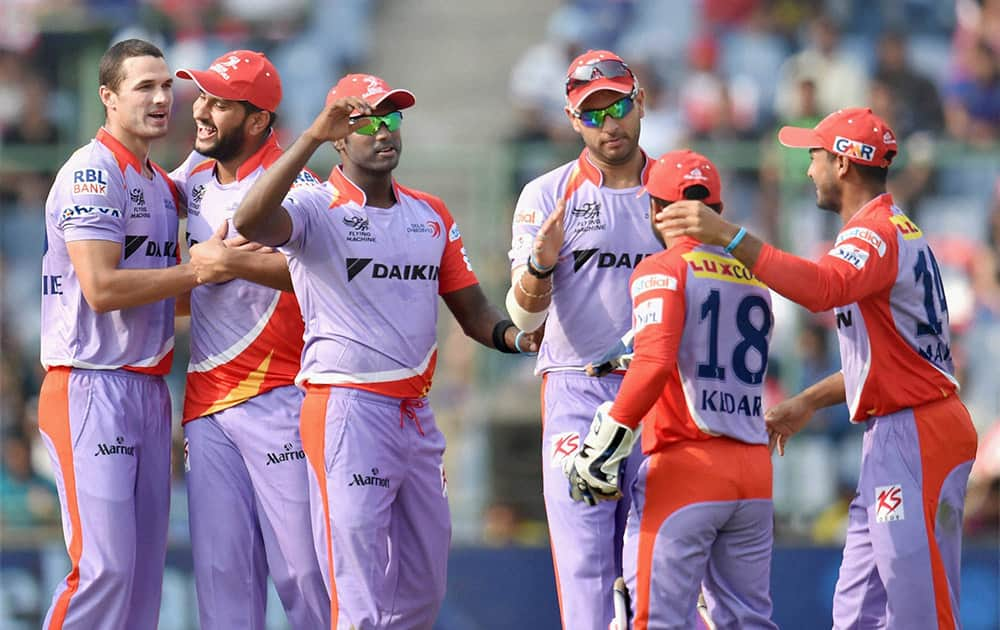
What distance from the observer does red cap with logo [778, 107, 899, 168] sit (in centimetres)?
810

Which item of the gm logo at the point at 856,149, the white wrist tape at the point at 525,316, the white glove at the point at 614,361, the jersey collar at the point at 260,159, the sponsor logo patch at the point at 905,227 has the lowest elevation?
the white glove at the point at 614,361

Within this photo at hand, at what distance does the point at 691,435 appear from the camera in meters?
7.45

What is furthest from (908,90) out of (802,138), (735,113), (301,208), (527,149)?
(301,208)

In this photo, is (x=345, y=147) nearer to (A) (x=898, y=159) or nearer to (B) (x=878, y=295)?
(B) (x=878, y=295)

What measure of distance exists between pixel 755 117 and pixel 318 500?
887cm

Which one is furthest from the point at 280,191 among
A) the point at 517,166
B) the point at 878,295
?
the point at 517,166

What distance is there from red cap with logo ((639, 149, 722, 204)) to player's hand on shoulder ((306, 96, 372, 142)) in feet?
4.56

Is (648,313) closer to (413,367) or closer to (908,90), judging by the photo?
(413,367)

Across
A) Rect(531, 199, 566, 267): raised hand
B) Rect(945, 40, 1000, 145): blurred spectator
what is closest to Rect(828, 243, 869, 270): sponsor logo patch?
Rect(531, 199, 566, 267): raised hand

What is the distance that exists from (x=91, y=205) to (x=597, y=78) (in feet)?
8.42

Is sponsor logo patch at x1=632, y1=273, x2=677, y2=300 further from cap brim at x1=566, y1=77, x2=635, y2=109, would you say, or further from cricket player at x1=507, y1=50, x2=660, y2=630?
cap brim at x1=566, y1=77, x2=635, y2=109

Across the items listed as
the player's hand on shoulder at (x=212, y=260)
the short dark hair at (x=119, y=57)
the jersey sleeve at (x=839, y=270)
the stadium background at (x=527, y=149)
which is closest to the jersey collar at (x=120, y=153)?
the short dark hair at (x=119, y=57)

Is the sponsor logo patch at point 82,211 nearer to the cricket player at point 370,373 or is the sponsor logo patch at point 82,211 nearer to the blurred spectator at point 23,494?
the cricket player at point 370,373

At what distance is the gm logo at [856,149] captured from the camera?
26.6 ft
